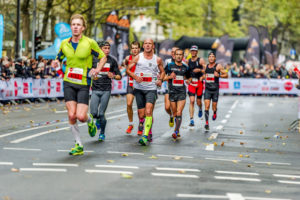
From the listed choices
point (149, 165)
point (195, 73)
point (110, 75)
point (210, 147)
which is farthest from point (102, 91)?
point (195, 73)

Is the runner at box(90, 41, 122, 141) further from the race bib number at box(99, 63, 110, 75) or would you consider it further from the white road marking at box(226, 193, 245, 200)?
the white road marking at box(226, 193, 245, 200)

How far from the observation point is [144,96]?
513 inches

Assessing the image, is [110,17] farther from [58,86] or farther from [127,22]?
[58,86]

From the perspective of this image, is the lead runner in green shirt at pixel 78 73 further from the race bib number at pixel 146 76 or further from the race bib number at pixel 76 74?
the race bib number at pixel 146 76

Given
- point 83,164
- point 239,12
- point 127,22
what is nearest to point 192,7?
point 127,22

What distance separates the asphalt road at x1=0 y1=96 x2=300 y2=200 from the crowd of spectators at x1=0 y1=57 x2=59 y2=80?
844 cm

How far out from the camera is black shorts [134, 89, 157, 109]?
41.5 ft

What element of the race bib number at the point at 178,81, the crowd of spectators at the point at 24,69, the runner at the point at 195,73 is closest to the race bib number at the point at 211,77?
the runner at the point at 195,73

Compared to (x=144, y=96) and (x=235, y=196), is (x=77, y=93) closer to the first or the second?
(x=144, y=96)

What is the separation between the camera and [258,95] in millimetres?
44281

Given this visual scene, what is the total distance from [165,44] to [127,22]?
6616mm

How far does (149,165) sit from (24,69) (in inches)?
687

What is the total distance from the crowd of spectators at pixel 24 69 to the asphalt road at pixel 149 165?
27.7 feet

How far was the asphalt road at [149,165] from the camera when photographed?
23.6 ft
